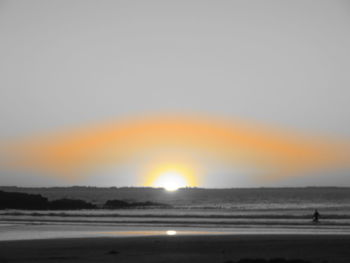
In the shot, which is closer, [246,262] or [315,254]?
[246,262]

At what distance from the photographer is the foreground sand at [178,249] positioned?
2134 cm

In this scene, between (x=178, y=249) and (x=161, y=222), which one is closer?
(x=178, y=249)

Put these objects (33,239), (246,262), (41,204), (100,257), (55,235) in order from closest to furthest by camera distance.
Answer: (246,262) < (100,257) < (33,239) < (55,235) < (41,204)

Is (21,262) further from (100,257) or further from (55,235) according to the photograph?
(55,235)

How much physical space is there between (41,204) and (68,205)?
364 centimetres

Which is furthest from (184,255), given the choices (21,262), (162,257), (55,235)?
(55,235)

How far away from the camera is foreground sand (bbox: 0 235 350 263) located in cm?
2134

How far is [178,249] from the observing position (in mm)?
24000

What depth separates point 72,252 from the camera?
23.1m

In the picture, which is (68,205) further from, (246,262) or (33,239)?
(246,262)

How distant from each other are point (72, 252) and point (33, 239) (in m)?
6.19

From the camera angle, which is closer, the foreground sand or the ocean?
the foreground sand

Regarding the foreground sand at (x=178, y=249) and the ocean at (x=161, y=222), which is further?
the ocean at (x=161, y=222)

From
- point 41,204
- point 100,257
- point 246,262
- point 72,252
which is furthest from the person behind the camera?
point 41,204
